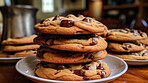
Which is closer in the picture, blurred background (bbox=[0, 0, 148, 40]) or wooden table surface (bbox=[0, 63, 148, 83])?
wooden table surface (bbox=[0, 63, 148, 83])

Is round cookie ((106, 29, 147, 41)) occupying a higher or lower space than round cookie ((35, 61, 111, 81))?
higher

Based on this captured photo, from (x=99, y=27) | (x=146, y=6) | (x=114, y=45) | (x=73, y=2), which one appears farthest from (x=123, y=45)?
(x=73, y=2)

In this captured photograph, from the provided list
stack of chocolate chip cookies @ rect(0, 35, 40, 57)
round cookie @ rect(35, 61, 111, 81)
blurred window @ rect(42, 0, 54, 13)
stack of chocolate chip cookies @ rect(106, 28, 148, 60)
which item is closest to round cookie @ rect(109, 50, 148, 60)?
stack of chocolate chip cookies @ rect(106, 28, 148, 60)

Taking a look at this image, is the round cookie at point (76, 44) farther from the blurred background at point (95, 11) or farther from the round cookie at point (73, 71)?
the blurred background at point (95, 11)

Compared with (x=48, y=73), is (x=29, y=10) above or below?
above

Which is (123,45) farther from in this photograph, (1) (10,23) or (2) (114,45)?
(1) (10,23)

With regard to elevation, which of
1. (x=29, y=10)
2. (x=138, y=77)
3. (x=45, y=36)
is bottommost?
(x=138, y=77)

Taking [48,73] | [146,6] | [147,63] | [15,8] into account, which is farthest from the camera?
[146,6]

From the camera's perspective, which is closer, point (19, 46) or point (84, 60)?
point (84, 60)

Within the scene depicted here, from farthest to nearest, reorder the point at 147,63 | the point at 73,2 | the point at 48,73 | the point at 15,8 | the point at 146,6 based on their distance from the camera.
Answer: the point at 73,2
the point at 146,6
the point at 15,8
the point at 147,63
the point at 48,73

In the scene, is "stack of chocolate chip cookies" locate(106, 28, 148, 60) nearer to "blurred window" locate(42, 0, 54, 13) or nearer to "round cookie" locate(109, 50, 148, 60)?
"round cookie" locate(109, 50, 148, 60)
